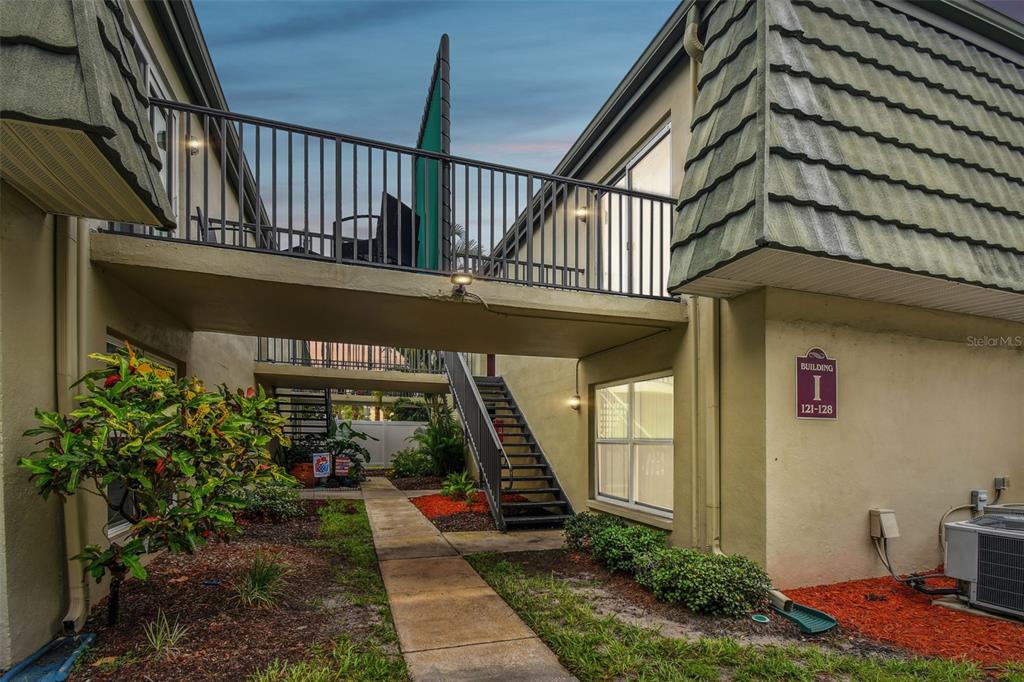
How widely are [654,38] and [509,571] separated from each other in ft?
20.1

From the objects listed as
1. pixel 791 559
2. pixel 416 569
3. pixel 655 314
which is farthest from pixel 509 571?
pixel 655 314

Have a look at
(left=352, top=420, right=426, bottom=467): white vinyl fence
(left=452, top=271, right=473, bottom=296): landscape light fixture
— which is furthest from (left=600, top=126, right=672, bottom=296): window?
(left=352, top=420, right=426, bottom=467): white vinyl fence

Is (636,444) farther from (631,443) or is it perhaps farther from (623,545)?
(623,545)

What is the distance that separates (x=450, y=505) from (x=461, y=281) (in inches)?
227

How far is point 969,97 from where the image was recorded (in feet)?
18.2

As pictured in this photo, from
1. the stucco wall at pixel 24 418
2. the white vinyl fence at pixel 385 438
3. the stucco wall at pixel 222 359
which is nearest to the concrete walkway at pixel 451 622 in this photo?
the stucco wall at pixel 24 418

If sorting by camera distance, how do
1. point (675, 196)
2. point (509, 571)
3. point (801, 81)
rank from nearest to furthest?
1. point (801, 81)
2. point (509, 571)
3. point (675, 196)

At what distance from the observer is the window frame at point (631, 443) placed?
272 inches

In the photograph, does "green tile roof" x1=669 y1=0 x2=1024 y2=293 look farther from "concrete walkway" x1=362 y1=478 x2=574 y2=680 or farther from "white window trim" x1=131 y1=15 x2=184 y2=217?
"white window trim" x1=131 y1=15 x2=184 y2=217

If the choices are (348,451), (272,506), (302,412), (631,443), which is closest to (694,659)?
(631,443)

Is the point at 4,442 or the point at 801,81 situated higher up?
the point at 801,81

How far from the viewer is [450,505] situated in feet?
32.8

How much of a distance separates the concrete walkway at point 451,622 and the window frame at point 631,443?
2328mm

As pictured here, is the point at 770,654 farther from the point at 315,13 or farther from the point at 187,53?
the point at 315,13
